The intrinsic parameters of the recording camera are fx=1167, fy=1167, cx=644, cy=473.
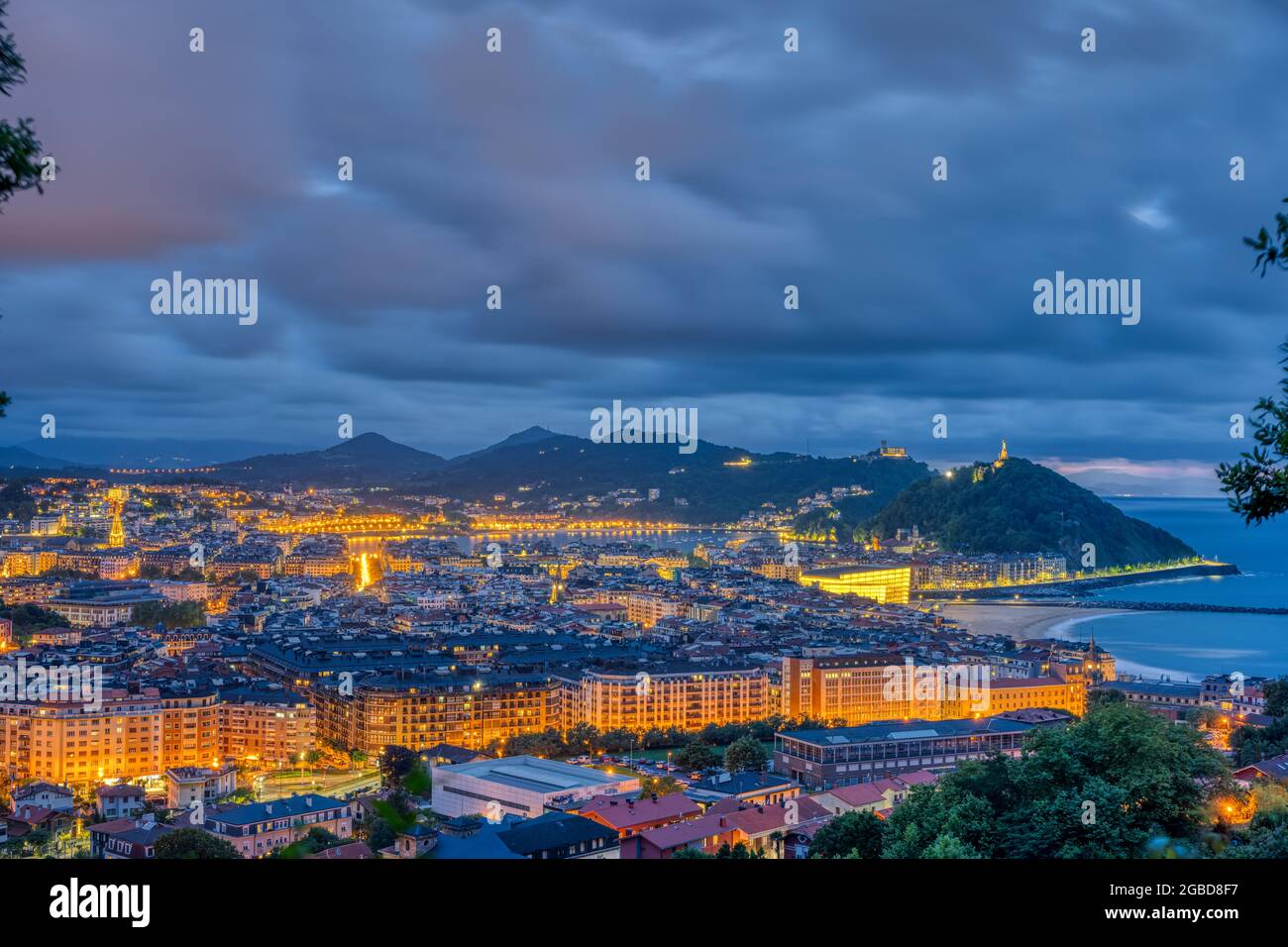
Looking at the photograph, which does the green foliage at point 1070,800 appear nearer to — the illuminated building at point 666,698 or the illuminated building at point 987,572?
the illuminated building at point 666,698

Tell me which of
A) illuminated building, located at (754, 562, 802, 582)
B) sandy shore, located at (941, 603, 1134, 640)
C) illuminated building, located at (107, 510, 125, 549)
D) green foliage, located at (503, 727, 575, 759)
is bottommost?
green foliage, located at (503, 727, 575, 759)

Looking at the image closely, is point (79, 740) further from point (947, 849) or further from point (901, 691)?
A: point (947, 849)

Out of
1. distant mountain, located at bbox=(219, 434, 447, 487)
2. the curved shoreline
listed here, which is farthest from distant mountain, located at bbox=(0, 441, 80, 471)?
the curved shoreline

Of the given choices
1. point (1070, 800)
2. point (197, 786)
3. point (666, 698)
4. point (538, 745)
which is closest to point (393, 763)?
point (197, 786)

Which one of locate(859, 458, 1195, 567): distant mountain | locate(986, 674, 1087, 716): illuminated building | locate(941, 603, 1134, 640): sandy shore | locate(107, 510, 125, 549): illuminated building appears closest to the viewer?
locate(986, 674, 1087, 716): illuminated building

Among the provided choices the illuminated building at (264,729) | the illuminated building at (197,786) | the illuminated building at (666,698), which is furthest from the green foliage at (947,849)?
the illuminated building at (666,698)

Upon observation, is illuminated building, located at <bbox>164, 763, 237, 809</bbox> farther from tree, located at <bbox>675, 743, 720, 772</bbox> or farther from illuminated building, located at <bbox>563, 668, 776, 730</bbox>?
illuminated building, located at <bbox>563, 668, 776, 730</bbox>
